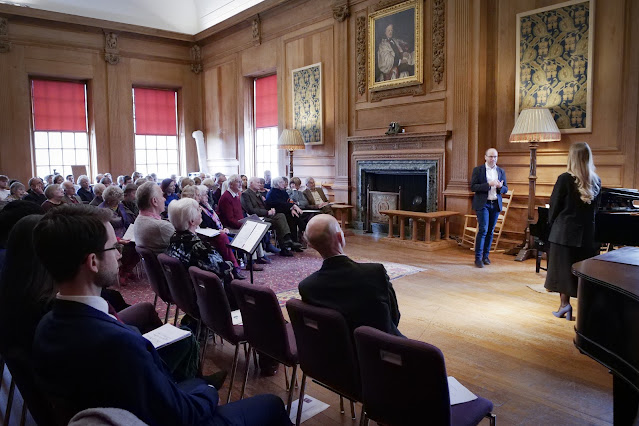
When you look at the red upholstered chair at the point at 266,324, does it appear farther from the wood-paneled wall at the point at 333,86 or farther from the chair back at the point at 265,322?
the wood-paneled wall at the point at 333,86

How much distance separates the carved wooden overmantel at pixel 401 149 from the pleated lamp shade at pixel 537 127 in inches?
66.0

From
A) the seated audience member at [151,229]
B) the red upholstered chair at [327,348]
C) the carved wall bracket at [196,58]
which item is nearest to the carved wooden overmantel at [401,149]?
the seated audience member at [151,229]

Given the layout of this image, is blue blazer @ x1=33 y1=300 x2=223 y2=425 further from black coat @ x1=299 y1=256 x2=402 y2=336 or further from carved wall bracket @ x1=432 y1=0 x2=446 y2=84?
carved wall bracket @ x1=432 y1=0 x2=446 y2=84

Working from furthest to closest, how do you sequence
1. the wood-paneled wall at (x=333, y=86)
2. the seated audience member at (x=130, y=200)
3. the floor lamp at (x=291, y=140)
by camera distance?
the floor lamp at (x=291, y=140) → the wood-paneled wall at (x=333, y=86) → the seated audience member at (x=130, y=200)

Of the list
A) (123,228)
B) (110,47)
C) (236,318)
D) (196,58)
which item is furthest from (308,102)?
(236,318)

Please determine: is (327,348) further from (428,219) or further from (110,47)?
(110,47)

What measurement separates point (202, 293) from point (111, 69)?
11.5 metres

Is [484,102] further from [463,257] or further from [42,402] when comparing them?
[42,402]

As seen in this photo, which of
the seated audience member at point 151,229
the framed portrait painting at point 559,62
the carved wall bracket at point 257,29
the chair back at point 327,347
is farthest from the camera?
the carved wall bracket at point 257,29

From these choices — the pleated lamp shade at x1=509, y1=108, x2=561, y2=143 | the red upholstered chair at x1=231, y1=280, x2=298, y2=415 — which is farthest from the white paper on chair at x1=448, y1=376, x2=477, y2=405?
the pleated lamp shade at x1=509, y1=108, x2=561, y2=143

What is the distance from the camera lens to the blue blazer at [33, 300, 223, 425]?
1307 mm

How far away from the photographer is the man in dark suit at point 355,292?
2.06m

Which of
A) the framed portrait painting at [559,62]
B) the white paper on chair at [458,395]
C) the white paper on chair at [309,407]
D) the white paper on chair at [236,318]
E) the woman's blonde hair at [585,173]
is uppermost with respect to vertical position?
the framed portrait painting at [559,62]

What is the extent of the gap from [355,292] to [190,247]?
165cm
